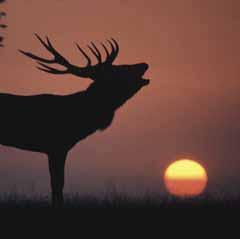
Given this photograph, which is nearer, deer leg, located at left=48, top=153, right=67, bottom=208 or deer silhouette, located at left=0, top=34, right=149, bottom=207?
deer leg, located at left=48, top=153, right=67, bottom=208

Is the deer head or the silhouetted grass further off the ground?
the deer head

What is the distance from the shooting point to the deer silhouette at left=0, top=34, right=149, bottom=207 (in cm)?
1366

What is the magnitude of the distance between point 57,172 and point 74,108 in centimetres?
179

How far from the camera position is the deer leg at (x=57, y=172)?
12.4 meters

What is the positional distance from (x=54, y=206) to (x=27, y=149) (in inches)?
122

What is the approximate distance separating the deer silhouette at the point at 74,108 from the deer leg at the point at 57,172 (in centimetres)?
53

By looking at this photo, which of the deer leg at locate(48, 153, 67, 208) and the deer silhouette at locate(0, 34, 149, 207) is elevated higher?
the deer silhouette at locate(0, 34, 149, 207)

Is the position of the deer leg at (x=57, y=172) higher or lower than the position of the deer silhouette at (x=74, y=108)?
lower

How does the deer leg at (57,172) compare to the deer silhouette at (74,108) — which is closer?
the deer leg at (57,172)

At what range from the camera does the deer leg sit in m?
12.4

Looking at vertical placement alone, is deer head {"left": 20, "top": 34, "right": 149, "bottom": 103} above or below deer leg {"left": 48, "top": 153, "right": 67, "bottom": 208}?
above

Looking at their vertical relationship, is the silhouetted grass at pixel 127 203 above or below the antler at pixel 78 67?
below

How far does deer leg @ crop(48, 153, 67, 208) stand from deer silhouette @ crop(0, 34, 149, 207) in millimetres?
527

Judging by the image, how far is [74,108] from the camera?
1397 cm
